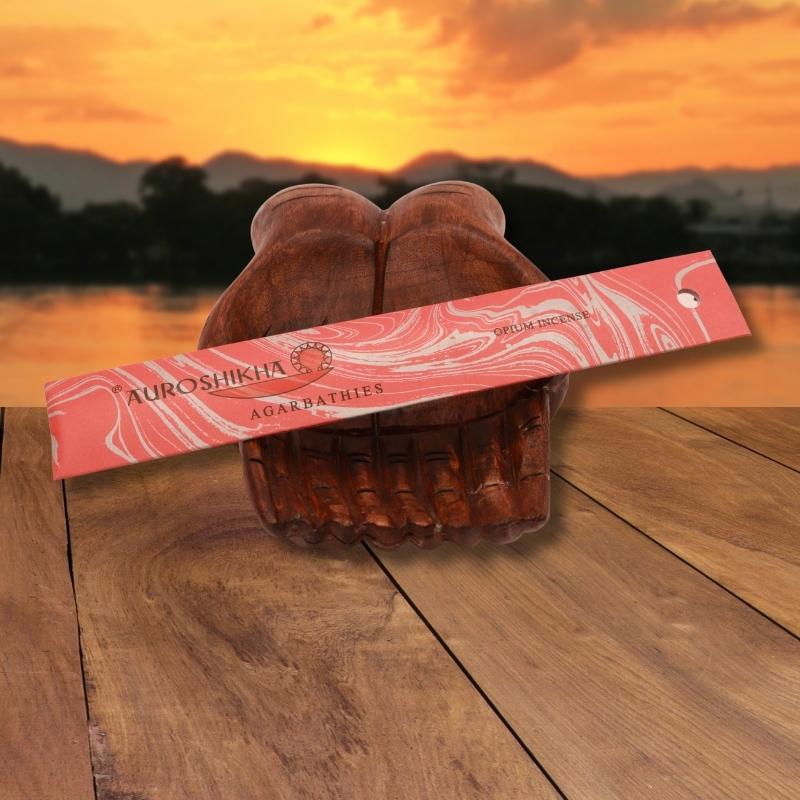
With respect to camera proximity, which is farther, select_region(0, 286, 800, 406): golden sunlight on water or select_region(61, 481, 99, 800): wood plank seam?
select_region(0, 286, 800, 406): golden sunlight on water

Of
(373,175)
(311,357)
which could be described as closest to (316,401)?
(311,357)

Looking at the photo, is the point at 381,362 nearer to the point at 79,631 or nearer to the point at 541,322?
the point at 541,322

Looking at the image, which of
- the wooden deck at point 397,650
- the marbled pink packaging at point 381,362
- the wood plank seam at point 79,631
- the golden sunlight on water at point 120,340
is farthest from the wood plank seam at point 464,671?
the golden sunlight on water at point 120,340

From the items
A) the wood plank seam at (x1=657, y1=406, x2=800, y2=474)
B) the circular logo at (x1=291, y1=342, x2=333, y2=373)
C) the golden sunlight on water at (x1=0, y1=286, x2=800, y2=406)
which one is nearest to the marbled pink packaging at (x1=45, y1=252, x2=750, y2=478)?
the circular logo at (x1=291, y1=342, x2=333, y2=373)

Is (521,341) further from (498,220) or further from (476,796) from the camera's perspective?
(476,796)

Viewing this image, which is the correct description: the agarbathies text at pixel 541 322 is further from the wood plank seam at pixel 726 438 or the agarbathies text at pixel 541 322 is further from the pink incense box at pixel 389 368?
the wood plank seam at pixel 726 438

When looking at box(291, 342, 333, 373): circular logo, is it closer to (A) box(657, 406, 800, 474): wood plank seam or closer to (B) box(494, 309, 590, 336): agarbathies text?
(B) box(494, 309, 590, 336): agarbathies text
